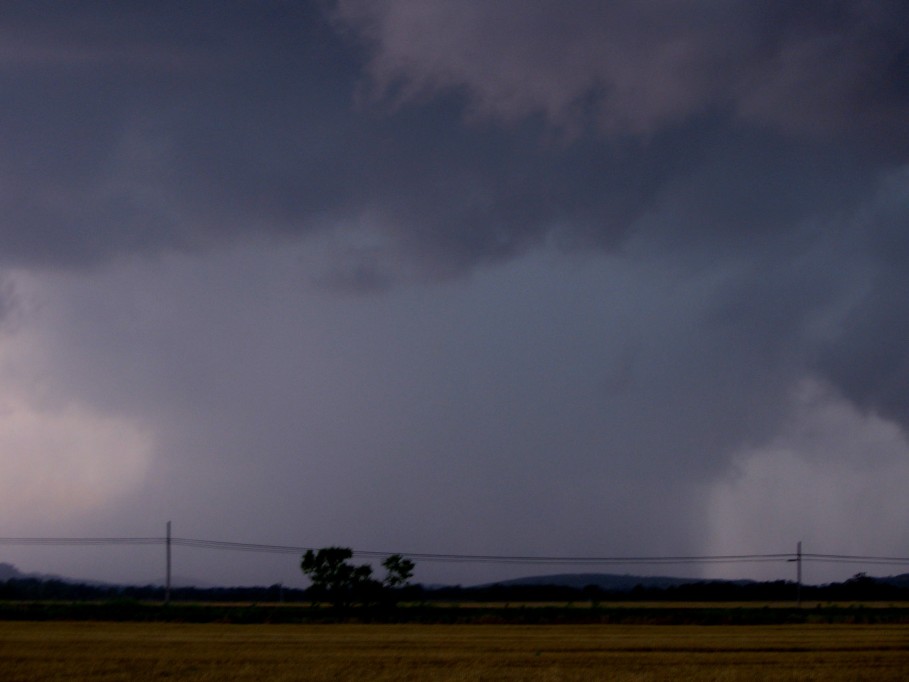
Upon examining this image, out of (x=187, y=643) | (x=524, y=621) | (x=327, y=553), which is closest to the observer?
(x=187, y=643)

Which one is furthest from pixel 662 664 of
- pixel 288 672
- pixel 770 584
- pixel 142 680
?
pixel 770 584

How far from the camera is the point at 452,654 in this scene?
33.0 meters

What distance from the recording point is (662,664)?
1178 inches

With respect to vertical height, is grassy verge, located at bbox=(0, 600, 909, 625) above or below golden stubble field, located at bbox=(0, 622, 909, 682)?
below

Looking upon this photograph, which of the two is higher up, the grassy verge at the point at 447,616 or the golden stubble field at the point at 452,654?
the golden stubble field at the point at 452,654

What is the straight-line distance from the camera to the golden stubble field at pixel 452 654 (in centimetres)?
2712

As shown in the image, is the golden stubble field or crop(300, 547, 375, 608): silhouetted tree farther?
crop(300, 547, 375, 608): silhouetted tree

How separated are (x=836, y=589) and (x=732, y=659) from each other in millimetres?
113658

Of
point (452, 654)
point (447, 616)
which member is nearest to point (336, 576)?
point (447, 616)

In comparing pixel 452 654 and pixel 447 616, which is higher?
pixel 452 654

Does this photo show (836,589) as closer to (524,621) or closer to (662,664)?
(524,621)

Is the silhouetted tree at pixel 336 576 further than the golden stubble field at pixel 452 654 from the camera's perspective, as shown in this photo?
Yes

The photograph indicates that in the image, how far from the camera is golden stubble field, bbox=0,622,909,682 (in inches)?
1068

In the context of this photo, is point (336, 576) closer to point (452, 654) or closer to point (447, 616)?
point (447, 616)
